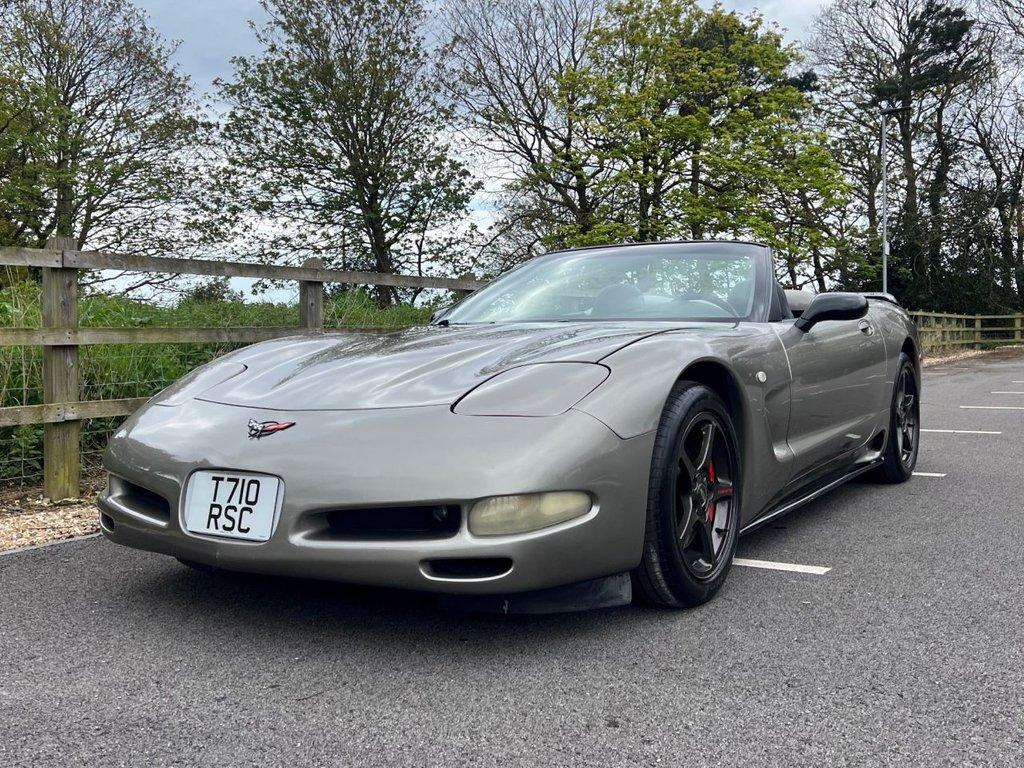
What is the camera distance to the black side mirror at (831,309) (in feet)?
11.4

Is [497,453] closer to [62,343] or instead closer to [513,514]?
[513,514]

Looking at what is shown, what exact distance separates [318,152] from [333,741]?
21.0 meters

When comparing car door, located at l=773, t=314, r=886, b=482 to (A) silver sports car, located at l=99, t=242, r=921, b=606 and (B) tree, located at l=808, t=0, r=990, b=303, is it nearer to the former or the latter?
(A) silver sports car, located at l=99, t=242, r=921, b=606

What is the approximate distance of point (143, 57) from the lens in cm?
2000

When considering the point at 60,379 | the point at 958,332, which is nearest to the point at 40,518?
the point at 60,379

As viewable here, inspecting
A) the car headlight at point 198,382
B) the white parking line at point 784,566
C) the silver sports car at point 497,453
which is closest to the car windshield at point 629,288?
the silver sports car at point 497,453

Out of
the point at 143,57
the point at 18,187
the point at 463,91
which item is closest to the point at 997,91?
the point at 463,91

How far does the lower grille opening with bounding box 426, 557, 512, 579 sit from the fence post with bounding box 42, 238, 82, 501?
10.1 ft

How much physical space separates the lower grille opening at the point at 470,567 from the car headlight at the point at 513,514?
0.07 m

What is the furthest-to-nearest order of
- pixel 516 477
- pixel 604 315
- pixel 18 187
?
1. pixel 18 187
2. pixel 604 315
3. pixel 516 477

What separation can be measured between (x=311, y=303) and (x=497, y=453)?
14.1 feet

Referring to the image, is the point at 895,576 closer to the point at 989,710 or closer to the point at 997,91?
the point at 989,710

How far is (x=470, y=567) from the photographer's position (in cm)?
227

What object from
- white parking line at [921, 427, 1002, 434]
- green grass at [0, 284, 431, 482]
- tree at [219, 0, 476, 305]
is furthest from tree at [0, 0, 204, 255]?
white parking line at [921, 427, 1002, 434]
